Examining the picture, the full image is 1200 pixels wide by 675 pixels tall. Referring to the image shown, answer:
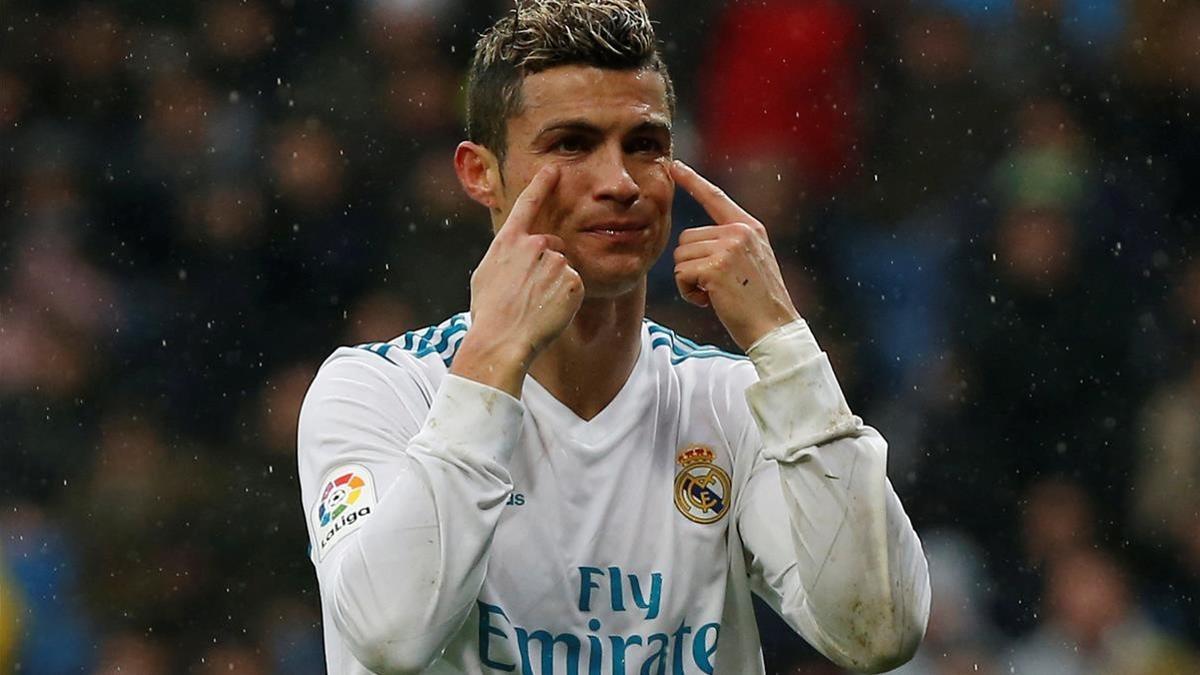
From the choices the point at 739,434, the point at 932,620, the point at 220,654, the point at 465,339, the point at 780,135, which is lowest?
the point at 220,654

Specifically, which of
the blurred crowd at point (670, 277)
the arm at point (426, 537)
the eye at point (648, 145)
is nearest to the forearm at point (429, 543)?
the arm at point (426, 537)

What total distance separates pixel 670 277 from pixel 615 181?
364cm

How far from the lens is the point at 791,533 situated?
2926 millimetres

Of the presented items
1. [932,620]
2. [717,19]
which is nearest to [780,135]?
[717,19]

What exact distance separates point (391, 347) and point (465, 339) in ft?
0.92

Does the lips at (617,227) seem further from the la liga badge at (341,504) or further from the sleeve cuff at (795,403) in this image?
the la liga badge at (341,504)

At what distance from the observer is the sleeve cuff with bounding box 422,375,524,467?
276 cm

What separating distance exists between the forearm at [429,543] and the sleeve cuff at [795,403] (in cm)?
39

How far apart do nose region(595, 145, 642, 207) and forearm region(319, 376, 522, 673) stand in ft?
1.29

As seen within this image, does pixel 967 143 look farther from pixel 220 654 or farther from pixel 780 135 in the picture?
pixel 220 654

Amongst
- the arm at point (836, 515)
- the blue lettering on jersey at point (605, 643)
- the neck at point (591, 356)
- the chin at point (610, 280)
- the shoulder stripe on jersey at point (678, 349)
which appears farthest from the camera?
the shoulder stripe on jersey at point (678, 349)

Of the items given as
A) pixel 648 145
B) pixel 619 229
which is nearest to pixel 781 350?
pixel 619 229

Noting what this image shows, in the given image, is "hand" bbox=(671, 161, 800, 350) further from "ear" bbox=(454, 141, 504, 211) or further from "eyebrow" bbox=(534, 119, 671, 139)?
"ear" bbox=(454, 141, 504, 211)

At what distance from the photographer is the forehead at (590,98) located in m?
3.06
